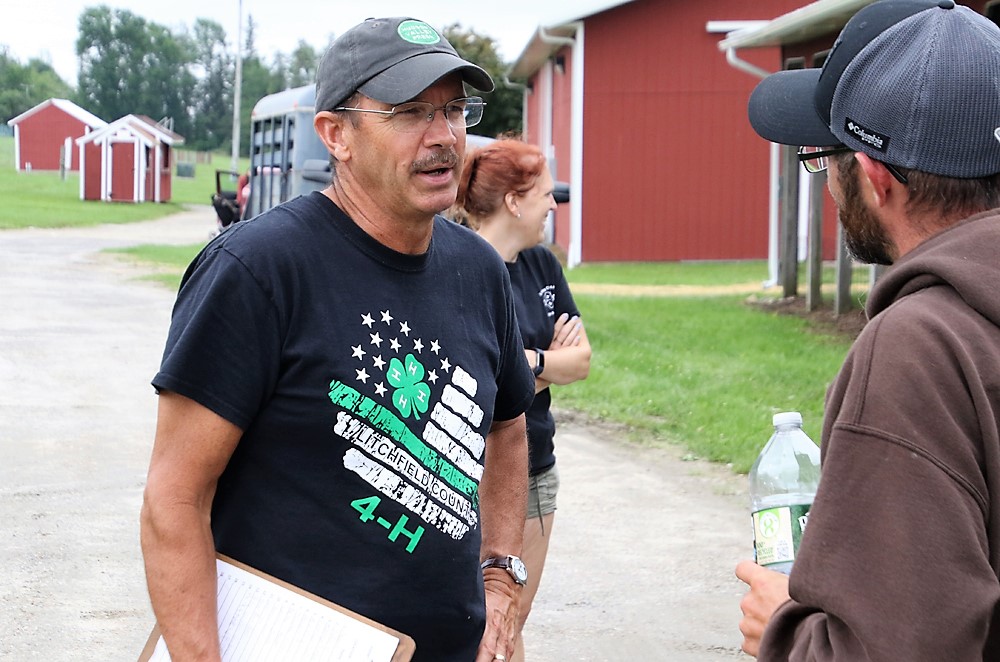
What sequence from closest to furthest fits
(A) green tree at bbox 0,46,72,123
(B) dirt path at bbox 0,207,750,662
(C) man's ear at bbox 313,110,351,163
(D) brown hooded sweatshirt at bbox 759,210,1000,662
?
(D) brown hooded sweatshirt at bbox 759,210,1000,662 < (C) man's ear at bbox 313,110,351,163 < (B) dirt path at bbox 0,207,750,662 < (A) green tree at bbox 0,46,72,123

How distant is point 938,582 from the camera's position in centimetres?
154

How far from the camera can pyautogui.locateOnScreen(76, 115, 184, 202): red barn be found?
4769 centimetres

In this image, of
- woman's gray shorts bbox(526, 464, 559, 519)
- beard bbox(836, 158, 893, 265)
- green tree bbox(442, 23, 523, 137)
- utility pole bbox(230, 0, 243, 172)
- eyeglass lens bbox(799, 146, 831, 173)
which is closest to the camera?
beard bbox(836, 158, 893, 265)

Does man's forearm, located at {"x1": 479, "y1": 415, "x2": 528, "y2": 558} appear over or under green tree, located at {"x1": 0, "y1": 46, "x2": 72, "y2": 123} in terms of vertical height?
under

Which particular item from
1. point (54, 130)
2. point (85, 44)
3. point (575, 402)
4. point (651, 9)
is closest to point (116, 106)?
point (85, 44)

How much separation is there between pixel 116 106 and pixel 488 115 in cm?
8413

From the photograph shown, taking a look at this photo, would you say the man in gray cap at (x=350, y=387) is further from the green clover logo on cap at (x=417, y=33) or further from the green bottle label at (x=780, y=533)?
the green bottle label at (x=780, y=533)

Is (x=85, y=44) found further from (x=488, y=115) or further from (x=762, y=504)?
(x=762, y=504)

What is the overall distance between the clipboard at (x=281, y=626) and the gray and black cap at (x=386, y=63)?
967mm

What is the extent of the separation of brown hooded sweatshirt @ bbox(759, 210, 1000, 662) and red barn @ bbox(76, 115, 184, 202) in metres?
48.4

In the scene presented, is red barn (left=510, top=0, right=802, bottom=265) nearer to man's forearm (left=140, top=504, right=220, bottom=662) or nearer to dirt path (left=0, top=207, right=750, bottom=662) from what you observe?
dirt path (left=0, top=207, right=750, bottom=662)

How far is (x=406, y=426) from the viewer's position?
233 cm

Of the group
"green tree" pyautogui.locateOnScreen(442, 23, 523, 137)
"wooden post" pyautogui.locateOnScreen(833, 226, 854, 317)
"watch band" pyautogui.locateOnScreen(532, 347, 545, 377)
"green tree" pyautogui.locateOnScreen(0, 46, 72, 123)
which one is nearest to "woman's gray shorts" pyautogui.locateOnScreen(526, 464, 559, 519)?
"watch band" pyautogui.locateOnScreen(532, 347, 545, 377)

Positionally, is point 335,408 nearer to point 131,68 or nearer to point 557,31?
point 557,31
